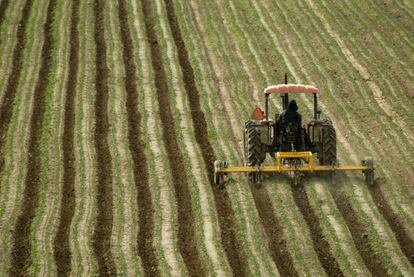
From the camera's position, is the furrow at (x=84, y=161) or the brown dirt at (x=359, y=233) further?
the furrow at (x=84, y=161)

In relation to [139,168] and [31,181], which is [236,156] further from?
[31,181]

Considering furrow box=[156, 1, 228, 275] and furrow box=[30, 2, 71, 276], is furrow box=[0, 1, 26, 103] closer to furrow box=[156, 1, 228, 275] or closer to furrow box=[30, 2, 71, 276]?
furrow box=[30, 2, 71, 276]

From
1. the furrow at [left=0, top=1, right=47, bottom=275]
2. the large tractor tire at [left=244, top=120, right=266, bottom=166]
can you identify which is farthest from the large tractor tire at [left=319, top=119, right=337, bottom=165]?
the furrow at [left=0, top=1, right=47, bottom=275]

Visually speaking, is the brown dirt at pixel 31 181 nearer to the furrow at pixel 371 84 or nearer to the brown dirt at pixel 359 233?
the brown dirt at pixel 359 233

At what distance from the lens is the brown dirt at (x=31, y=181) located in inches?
612

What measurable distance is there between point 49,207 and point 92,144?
410cm

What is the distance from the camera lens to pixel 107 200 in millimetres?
18219

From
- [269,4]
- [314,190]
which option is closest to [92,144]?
[314,190]

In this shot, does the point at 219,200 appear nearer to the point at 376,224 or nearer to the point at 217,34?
the point at 376,224

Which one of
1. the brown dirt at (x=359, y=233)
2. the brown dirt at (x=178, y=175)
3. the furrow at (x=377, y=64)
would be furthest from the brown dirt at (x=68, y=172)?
the furrow at (x=377, y=64)

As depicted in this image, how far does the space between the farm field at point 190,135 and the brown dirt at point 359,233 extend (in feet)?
0.14

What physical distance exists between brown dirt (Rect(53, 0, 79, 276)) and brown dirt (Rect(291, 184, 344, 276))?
4.50m

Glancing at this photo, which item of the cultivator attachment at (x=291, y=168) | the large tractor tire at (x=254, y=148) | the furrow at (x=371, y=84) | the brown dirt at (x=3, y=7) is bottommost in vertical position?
the cultivator attachment at (x=291, y=168)

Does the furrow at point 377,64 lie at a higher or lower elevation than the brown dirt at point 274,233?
higher
